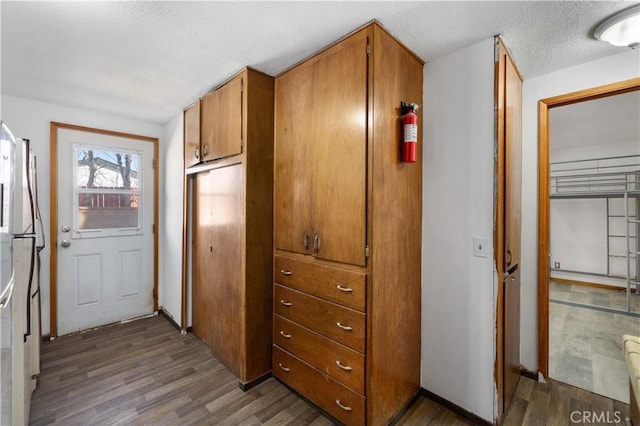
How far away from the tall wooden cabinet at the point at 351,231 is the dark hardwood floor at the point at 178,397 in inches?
7.8

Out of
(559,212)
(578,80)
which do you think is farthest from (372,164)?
(559,212)

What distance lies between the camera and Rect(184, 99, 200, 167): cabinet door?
260 cm

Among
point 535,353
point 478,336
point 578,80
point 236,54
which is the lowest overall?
point 535,353

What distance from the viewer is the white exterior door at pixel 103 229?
2.80 metres

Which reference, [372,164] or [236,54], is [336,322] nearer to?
[372,164]

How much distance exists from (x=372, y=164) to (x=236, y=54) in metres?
1.20

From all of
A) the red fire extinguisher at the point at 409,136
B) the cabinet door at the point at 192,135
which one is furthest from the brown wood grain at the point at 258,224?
the red fire extinguisher at the point at 409,136

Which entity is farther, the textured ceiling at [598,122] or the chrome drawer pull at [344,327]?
the textured ceiling at [598,122]

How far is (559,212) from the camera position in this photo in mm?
Result: 4973

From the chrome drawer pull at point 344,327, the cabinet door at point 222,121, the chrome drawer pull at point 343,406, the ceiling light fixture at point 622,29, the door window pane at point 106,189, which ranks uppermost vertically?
the ceiling light fixture at point 622,29

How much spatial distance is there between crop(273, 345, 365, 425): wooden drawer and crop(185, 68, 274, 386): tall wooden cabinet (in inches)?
7.2

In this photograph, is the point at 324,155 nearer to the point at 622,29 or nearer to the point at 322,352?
the point at 322,352

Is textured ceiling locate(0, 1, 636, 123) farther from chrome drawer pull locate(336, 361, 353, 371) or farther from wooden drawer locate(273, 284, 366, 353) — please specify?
chrome drawer pull locate(336, 361, 353, 371)

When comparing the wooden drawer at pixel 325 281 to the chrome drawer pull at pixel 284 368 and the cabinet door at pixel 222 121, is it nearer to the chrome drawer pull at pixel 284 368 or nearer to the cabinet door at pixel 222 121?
the chrome drawer pull at pixel 284 368
